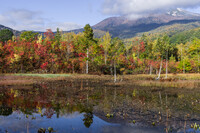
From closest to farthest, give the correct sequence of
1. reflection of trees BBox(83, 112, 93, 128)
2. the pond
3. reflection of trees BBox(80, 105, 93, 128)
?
the pond, reflection of trees BBox(83, 112, 93, 128), reflection of trees BBox(80, 105, 93, 128)

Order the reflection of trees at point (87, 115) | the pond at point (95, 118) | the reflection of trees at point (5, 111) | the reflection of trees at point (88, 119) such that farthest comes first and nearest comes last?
the reflection of trees at point (5, 111)
the reflection of trees at point (87, 115)
the reflection of trees at point (88, 119)
the pond at point (95, 118)

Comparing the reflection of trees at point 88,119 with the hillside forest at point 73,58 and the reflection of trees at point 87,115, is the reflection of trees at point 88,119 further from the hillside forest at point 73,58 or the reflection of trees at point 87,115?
the hillside forest at point 73,58

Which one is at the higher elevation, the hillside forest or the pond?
the hillside forest

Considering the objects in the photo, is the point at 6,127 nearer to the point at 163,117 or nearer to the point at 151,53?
the point at 163,117

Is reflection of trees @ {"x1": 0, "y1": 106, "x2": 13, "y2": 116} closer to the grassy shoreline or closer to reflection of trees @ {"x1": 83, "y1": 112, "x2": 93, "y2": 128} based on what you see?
reflection of trees @ {"x1": 83, "y1": 112, "x2": 93, "y2": 128}

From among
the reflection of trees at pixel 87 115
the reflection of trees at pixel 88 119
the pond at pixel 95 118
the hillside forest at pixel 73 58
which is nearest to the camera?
the pond at pixel 95 118

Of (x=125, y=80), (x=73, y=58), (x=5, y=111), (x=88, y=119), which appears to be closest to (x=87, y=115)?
(x=88, y=119)

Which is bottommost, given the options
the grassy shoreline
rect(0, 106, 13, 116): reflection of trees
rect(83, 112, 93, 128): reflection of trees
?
rect(83, 112, 93, 128): reflection of trees

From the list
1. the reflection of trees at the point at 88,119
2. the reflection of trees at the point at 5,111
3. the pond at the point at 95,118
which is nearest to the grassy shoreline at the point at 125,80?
the pond at the point at 95,118

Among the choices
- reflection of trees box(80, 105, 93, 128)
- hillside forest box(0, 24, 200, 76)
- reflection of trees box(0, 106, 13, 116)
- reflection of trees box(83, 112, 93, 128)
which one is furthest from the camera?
hillside forest box(0, 24, 200, 76)

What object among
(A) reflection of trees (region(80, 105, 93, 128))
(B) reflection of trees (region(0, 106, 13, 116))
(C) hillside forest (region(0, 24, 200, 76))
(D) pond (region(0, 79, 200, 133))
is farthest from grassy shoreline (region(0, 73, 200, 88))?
(A) reflection of trees (region(80, 105, 93, 128))

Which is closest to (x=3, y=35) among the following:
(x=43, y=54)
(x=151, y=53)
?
(x=43, y=54)

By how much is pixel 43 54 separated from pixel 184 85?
44.7 m

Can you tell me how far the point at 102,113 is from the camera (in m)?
15.4
